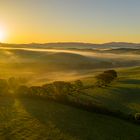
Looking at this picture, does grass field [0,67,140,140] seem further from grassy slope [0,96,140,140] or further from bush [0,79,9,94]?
bush [0,79,9,94]

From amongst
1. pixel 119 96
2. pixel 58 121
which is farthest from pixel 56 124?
pixel 119 96

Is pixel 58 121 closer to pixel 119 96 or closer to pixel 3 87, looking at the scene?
pixel 3 87

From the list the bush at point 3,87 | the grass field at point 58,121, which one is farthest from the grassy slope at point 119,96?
the bush at point 3,87

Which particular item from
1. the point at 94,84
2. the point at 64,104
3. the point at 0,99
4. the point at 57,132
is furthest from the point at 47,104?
the point at 94,84

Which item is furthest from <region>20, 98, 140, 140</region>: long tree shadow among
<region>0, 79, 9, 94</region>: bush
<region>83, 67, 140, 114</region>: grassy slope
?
<region>83, 67, 140, 114</region>: grassy slope

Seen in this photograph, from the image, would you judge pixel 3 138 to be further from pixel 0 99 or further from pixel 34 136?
pixel 0 99

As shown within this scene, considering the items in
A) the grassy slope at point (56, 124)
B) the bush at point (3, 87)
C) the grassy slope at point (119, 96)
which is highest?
the bush at point (3, 87)

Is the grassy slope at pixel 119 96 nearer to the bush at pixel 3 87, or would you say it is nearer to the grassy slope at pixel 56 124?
the grassy slope at pixel 56 124

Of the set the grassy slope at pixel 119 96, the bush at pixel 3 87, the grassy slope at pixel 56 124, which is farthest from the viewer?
the bush at pixel 3 87
